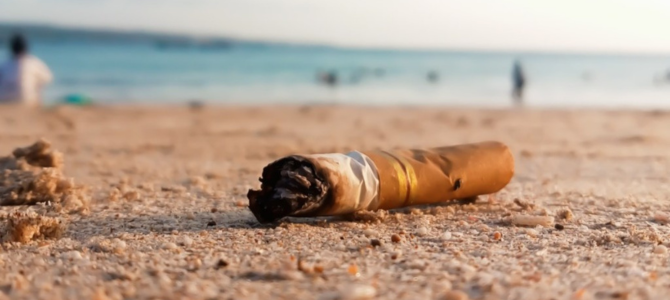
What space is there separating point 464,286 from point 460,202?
1.48 m

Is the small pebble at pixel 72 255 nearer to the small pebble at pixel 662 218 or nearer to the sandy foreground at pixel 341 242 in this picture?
the sandy foreground at pixel 341 242

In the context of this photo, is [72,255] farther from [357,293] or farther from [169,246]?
[357,293]

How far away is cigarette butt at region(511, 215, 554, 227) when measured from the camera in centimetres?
320

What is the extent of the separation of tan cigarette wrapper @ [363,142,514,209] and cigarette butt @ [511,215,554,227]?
33 cm

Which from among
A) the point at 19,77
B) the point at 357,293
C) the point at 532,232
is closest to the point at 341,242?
the point at 357,293

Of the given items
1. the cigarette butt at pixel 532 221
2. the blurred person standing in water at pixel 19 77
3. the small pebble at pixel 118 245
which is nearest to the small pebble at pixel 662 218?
the cigarette butt at pixel 532 221

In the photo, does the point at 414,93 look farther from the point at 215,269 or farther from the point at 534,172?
the point at 215,269

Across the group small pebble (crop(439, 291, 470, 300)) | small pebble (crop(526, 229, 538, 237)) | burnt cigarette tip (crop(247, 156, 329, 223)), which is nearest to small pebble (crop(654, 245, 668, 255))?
small pebble (crop(526, 229, 538, 237))

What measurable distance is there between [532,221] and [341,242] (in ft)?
3.02

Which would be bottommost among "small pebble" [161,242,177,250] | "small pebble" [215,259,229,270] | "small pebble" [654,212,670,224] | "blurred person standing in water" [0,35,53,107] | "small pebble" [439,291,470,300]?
"small pebble" [439,291,470,300]

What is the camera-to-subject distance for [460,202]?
3674 mm

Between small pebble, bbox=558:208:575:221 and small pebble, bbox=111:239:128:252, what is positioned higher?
small pebble, bbox=558:208:575:221

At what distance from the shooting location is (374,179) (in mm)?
3107

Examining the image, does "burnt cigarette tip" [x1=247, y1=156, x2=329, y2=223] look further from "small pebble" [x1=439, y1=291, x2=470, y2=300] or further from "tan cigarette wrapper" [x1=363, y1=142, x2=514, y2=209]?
"small pebble" [x1=439, y1=291, x2=470, y2=300]
